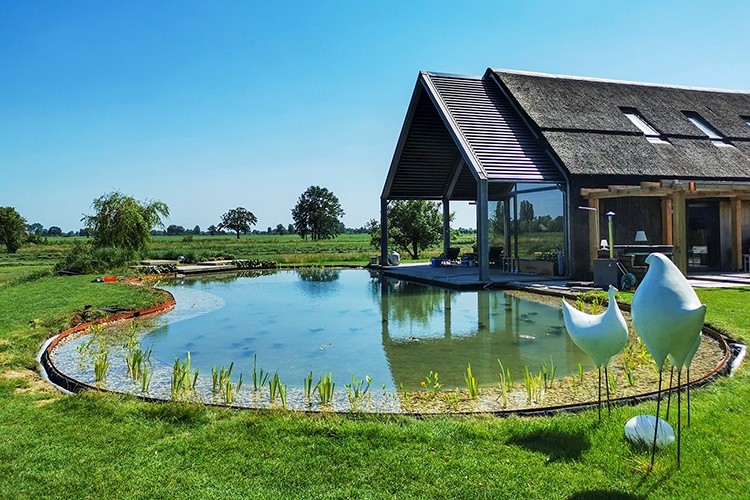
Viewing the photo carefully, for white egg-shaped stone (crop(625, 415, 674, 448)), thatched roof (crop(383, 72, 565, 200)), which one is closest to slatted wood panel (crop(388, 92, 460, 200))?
thatched roof (crop(383, 72, 565, 200))

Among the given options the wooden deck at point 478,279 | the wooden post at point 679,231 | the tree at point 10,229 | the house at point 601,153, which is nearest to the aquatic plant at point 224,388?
the wooden deck at point 478,279

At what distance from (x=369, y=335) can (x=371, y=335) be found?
0.03 m

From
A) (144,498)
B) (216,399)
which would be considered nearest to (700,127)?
(216,399)

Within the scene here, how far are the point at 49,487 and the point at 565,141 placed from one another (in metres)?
14.9

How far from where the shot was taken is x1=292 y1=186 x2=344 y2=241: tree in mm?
86000

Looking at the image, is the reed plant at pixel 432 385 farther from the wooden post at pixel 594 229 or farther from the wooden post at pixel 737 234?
the wooden post at pixel 737 234

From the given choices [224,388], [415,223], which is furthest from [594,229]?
[415,223]

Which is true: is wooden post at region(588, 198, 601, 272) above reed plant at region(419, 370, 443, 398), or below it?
above

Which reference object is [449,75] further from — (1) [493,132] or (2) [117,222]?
(2) [117,222]

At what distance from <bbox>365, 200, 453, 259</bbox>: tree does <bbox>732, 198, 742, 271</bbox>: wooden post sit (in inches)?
560

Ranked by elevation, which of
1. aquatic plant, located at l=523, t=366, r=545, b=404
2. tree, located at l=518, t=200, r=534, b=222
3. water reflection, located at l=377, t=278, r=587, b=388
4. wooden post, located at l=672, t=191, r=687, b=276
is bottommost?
water reflection, located at l=377, t=278, r=587, b=388

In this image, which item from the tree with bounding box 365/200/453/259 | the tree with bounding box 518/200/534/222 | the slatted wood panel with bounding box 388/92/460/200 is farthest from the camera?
the tree with bounding box 365/200/453/259

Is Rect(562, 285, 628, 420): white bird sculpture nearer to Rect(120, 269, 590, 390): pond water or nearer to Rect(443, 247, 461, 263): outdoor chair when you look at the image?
Rect(120, 269, 590, 390): pond water

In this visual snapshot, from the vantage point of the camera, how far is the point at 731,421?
402 cm
